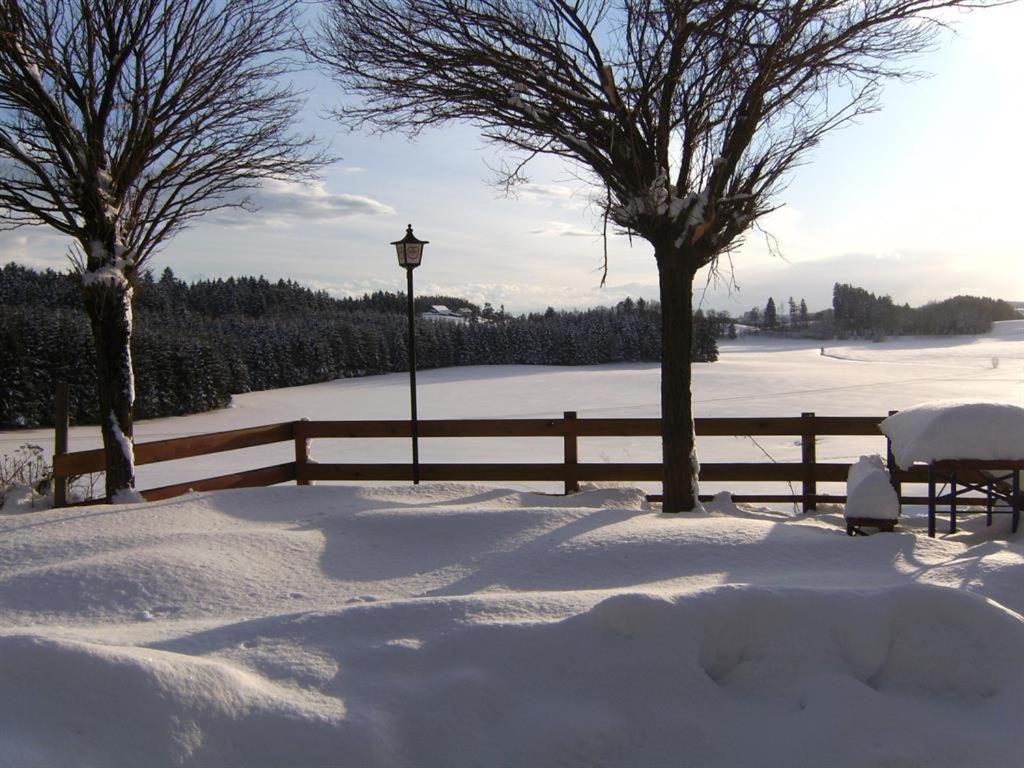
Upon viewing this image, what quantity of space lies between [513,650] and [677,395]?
4.74m

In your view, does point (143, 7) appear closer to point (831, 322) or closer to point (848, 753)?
point (848, 753)

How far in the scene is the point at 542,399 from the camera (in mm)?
39094

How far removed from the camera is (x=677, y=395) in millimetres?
7359

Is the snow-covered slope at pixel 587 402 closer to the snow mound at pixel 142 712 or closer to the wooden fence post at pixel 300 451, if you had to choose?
the wooden fence post at pixel 300 451

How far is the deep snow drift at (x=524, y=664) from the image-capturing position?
2516 millimetres

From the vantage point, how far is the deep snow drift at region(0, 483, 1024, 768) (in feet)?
8.25

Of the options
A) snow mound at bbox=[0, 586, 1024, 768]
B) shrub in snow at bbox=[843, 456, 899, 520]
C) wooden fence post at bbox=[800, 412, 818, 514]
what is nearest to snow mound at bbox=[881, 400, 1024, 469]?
shrub in snow at bbox=[843, 456, 899, 520]

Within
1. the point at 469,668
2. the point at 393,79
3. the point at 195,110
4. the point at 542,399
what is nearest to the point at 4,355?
the point at 542,399

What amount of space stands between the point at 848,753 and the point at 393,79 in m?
6.76

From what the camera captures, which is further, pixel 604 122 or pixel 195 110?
pixel 195 110

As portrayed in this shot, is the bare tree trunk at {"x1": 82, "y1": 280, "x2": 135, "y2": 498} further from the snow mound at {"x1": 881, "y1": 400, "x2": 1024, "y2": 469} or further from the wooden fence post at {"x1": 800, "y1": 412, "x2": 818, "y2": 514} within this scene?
the snow mound at {"x1": 881, "y1": 400, "x2": 1024, "y2": 469}

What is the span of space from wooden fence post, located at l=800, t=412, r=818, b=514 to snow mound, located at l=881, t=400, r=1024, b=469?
190 centimetres

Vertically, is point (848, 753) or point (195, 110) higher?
point (195, 110)

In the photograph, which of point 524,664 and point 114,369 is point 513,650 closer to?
point 524,664
